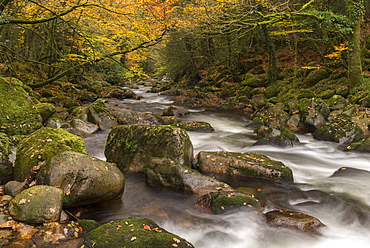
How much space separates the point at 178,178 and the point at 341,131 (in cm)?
689

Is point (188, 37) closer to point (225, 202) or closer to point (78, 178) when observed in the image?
point (225, 202)

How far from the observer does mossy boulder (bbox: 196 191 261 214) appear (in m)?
4.74

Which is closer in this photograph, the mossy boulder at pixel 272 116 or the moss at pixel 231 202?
the moss at pixel 231 202

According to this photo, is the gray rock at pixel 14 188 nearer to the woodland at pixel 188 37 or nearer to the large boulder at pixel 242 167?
the large boulder at pixel 242 167

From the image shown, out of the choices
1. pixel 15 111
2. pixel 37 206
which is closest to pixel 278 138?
pixel 37 206

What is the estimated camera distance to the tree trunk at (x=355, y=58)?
39.3 feet

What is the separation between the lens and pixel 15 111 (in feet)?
25.4

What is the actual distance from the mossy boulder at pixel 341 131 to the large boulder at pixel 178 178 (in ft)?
20.1

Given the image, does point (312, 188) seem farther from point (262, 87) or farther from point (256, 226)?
point (262, 87)

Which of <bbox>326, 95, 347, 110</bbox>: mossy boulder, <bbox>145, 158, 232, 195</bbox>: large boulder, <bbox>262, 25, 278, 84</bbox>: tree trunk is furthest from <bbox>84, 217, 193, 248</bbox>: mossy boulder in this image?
<bbox>262, 25, 278, 84</bbox>: tree trunk

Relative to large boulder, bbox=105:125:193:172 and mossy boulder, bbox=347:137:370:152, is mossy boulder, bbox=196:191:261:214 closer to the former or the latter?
large boulder, bbox=105:125:193:172

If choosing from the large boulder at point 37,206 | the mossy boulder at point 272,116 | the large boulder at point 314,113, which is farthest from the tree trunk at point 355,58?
the large boulder at point 37,206

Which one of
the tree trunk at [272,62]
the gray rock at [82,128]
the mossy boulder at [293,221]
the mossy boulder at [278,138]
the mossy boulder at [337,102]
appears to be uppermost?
the tree trunk at [272,62]

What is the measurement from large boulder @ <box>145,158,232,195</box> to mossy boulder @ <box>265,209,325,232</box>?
1.00 metres
